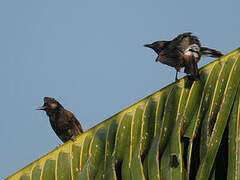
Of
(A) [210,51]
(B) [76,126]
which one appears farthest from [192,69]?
(B) [76,126]

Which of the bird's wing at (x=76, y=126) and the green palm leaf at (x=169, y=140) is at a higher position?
the bird's wing at (x=76, y=126)

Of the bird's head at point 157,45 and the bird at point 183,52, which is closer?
the bird at point 183,52

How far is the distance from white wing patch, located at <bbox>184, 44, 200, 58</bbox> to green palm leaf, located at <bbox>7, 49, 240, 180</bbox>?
1.04 metres

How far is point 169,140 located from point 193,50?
198 centimetres

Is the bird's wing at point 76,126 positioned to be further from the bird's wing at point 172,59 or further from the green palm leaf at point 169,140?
the green palm leaf at point 169,140

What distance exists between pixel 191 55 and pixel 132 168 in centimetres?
213

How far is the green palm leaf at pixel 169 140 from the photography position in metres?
2.99

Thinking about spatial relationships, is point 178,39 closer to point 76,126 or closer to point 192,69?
point 192,69

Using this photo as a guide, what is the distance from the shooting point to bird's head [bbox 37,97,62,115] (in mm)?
7163

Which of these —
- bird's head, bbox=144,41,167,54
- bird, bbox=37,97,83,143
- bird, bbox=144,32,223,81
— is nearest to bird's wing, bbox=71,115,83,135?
bird, bbox=37,97,83,143

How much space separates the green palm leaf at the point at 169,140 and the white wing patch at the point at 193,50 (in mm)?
1045

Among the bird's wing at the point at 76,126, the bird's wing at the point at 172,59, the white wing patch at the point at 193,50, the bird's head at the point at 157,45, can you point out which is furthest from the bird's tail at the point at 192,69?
the bird's wing at the point at 76,126

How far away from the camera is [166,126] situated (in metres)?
3.43

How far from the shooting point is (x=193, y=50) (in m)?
4.96
